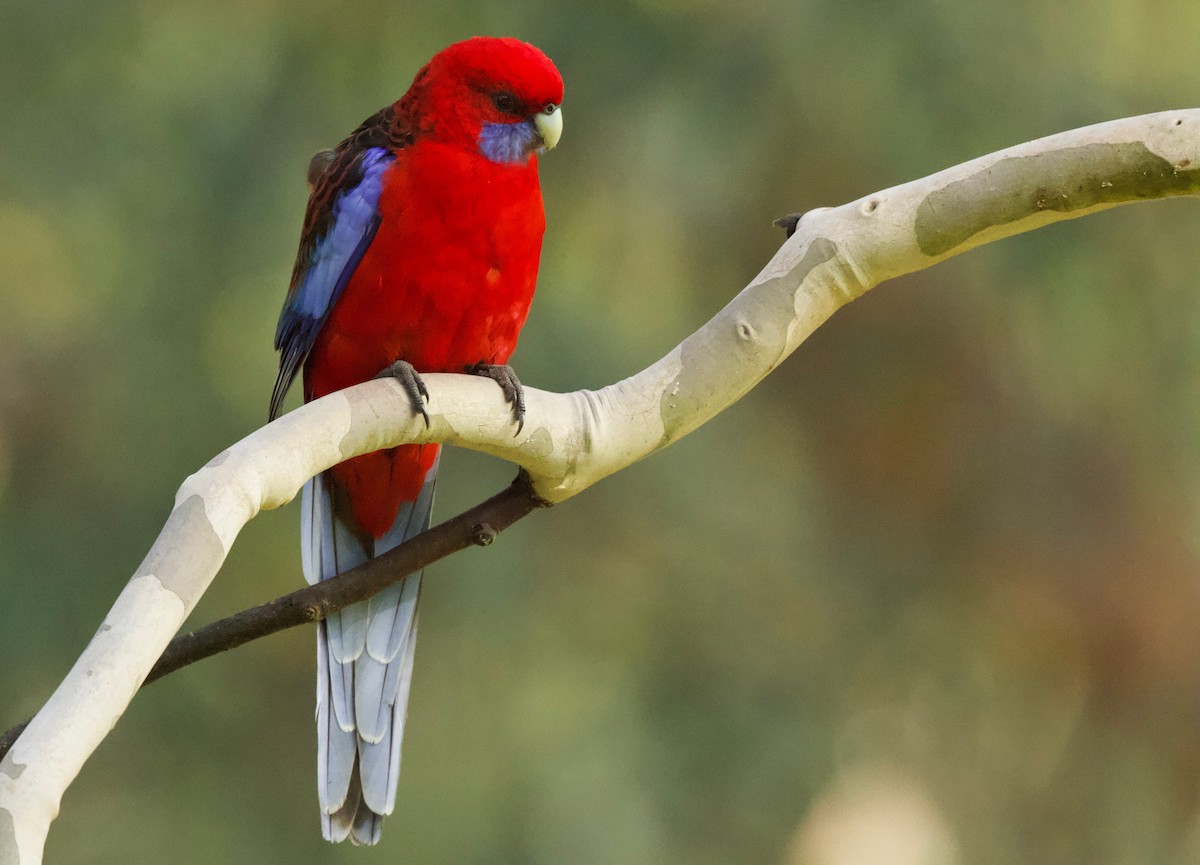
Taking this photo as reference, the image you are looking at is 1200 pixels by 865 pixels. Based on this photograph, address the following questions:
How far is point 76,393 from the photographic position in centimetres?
445

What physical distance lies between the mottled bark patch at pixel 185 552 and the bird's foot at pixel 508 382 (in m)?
0.57

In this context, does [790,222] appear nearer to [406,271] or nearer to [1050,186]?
[1050,186]

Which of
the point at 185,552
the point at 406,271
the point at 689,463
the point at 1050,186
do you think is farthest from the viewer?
the point at 689,463

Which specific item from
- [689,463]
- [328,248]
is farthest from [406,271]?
[689,463]

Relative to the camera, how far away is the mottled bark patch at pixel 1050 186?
1779mm

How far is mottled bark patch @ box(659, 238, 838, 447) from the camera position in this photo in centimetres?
194

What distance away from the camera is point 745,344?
1.94m

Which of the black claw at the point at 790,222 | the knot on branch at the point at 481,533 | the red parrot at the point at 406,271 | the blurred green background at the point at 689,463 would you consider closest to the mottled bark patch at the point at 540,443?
the knot on branch at the point at 481,533

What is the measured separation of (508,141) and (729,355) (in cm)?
59

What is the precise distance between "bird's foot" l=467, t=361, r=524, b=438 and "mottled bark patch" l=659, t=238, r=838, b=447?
20cm

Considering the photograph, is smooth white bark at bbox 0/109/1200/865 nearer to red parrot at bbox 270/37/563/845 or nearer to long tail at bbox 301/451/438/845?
red parrot at bbox 270/37/563/845

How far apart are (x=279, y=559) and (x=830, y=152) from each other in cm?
222

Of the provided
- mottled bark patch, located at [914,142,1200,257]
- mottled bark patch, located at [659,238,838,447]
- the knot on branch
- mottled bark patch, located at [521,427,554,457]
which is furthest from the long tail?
mottled bark patch, located at [914,142,1200,257]

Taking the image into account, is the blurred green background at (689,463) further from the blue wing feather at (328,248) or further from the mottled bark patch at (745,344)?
the mottled bark patch at (745,344)
